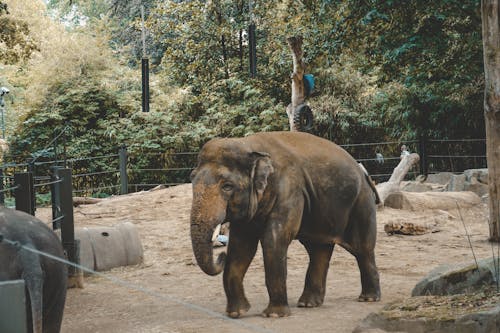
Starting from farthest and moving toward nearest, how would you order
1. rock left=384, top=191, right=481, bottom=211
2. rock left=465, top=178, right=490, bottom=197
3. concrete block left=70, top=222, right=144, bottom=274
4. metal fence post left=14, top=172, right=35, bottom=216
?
rock left=465, top=178, right=490, bottom=197
rock left=384, top=191, right=481, bottom=211
concrete block left=70, top=222, right=144, bottom=274
metal fence post left=14, top=172, right=35, bottom=216

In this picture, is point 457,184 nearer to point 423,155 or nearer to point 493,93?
point 423,155

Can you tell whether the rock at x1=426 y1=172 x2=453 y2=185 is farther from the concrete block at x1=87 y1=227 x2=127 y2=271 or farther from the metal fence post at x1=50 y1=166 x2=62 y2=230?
the metal fence post at x1=50 y1=166 x2=62 y2=230

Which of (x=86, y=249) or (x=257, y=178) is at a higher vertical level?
(x=257, y=178)

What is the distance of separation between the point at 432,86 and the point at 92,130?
9.79 metres

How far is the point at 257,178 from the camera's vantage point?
20.2 ft

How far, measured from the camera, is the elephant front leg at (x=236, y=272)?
645cm

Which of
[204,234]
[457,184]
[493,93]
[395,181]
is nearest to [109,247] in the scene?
[204,234]

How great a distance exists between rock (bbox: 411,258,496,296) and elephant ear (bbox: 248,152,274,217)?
4.71 ft

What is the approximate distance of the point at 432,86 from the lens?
19.9 metres

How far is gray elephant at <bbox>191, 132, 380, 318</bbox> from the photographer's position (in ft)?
19.6

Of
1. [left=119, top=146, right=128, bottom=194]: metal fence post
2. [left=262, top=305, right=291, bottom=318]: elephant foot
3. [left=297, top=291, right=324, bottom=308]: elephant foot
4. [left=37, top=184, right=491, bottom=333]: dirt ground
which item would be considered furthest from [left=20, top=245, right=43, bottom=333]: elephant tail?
[left=119, top=146, right=128, bottom=194]: metal fence post

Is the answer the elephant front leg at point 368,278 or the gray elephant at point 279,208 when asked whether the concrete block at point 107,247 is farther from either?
the elephant front leg at point 368,278

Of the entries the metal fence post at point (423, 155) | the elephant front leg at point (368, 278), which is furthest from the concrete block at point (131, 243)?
the metal fence post at point (423, 155)

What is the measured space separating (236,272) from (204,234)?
886mm
